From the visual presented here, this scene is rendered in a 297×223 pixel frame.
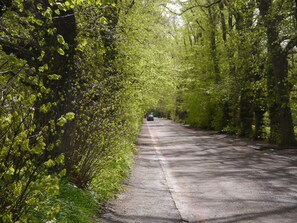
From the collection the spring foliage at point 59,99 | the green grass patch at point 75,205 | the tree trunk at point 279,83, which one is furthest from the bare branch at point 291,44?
the green grass patch at point 75,205

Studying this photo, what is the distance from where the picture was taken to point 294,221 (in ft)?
22.8

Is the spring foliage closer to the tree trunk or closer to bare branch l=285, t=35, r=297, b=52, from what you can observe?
the tree trunk

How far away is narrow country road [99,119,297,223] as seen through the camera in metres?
7.34

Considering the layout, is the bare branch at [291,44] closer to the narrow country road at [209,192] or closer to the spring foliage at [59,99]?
the narrow country road at [209,192]

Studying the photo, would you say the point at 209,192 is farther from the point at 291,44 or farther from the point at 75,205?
the point at 291,44

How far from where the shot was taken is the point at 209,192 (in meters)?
9.60

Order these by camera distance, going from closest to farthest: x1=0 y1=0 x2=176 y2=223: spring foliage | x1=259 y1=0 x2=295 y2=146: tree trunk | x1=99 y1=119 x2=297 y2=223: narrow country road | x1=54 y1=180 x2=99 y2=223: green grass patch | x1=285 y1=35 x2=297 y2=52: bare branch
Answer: x1=0 y1=0 x2=176 y2=223: spring foliage < x1=54 y1=180 x2=99 y2=223: green grass patch < x1=99 y1=119 x2=297 y2=223: narrow country road < x1=285 y1=35 x2=297 y2=52: bare branch < x1=259 y1=0 x2=295 y2=146: tree trunk

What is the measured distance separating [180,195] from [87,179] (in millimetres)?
2362

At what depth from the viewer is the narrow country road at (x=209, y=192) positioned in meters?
7.34

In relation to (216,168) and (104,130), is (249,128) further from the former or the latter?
(104,130)

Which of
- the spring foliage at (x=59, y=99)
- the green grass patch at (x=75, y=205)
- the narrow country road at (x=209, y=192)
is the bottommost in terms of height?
the narrow country road at (x=209, y=192)

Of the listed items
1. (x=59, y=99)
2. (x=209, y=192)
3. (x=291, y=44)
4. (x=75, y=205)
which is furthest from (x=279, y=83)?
(x=75, y=205)

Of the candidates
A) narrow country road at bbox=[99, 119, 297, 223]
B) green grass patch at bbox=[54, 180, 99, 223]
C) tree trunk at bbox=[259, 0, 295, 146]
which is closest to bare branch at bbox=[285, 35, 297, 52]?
tree trunk at bbox=[259, 0, 295, 146]

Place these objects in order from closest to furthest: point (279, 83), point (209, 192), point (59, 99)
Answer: point (59, 99) < point (209, 192) < point (279, 83)
